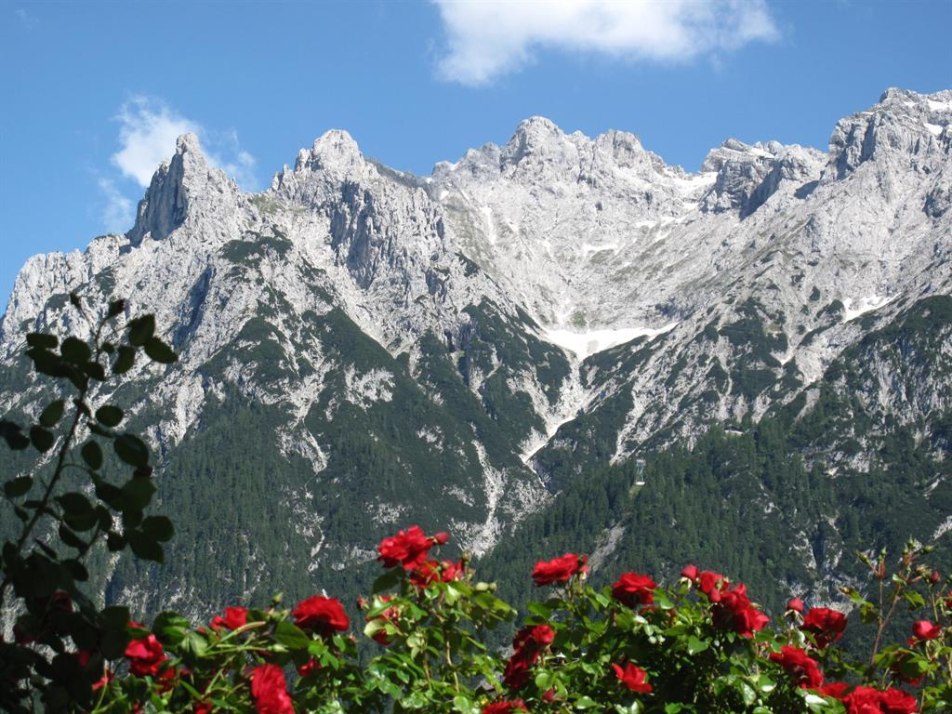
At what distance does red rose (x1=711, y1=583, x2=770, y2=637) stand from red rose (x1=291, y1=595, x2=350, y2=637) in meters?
3.11

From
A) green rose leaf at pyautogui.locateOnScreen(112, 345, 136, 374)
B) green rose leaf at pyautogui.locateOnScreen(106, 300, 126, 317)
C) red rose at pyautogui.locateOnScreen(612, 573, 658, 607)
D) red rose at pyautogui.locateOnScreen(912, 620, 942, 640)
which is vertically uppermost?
green rose leaf at pyautogui.locateOnScreen(106, 300, 126, 317)

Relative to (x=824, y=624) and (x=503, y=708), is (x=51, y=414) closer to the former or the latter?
(x=503, y=708)

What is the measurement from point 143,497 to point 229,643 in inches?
97.8

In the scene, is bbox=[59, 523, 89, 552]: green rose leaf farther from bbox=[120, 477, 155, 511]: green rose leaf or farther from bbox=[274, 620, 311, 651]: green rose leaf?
bbox=[274, 620, 311, 651]: green rose leaf

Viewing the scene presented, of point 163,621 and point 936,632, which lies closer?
point 163,621

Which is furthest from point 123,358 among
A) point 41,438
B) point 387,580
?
point 387,580

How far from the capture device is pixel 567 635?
34.0ft

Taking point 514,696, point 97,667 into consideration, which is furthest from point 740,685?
point 97,667

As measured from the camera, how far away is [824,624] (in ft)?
37.7

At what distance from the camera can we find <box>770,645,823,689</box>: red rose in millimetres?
9930

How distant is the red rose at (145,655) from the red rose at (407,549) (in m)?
2.02

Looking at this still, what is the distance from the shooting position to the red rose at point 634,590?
1016cm

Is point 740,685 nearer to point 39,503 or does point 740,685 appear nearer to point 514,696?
point 514,696

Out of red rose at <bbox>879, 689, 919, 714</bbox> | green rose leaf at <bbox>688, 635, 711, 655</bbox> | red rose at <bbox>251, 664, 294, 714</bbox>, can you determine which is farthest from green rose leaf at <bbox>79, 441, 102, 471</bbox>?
red rose at <bbox>879, 689, 919, 714</bbox>
